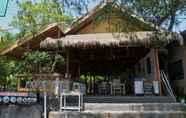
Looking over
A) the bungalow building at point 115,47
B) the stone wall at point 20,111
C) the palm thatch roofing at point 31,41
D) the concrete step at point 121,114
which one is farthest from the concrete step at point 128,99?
the palm thatch roofing at point 31,41

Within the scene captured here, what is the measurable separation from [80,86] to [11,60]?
20.4ft

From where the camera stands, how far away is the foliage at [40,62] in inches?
593

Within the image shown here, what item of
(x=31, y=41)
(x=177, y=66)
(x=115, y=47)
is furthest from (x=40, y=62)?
(x=177, y=66)

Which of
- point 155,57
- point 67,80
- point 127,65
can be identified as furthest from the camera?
point 127,65

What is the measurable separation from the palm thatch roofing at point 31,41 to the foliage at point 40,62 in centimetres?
155

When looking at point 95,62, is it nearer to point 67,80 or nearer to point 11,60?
point 11,60

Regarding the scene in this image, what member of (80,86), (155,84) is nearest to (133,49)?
(155,84)

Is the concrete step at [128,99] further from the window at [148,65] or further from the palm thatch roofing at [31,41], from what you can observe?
the palm thatch roofing at [31,41]

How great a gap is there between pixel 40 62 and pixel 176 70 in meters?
6.43

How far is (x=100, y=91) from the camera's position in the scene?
16609 mm

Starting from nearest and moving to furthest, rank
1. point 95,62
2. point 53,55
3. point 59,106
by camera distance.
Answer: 1. point 59,106
2. point 53,55
3. point 95,62

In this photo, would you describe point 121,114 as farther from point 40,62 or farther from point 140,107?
point 40,62

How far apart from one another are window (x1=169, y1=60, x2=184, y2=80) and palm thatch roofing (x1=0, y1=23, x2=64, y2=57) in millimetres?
5525

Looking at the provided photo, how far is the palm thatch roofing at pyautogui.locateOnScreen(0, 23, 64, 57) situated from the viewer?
17.1 metres
